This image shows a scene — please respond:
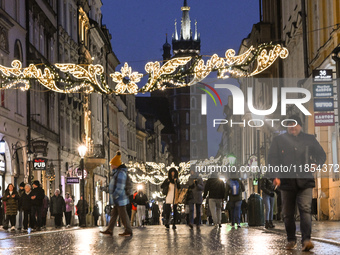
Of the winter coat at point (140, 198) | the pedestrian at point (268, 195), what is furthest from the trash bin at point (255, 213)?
the winter coat at point (140, 198)

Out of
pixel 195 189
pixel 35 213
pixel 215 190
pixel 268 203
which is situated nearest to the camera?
pixel 268 203

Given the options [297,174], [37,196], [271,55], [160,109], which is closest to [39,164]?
[37,196]

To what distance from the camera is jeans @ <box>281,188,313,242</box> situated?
12422mm

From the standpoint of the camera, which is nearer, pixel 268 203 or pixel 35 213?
pixel 268 203

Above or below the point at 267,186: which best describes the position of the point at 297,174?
above

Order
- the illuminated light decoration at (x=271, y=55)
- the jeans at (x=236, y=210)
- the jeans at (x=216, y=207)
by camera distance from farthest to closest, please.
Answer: the jeans at (x=236, y=210), the jeans at (x=216, y=207), the illuminated light decoration at (x=271, y=55)

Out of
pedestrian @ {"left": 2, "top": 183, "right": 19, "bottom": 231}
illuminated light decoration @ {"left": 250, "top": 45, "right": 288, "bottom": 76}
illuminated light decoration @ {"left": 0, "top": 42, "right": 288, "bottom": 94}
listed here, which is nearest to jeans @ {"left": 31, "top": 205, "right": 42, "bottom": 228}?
pedestrian @ {"left": 2, "top": 183, "right": 19, "bottom": 231}

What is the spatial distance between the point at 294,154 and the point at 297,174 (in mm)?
404

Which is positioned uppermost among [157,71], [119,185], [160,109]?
[160,109]

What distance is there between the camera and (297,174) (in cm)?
1252

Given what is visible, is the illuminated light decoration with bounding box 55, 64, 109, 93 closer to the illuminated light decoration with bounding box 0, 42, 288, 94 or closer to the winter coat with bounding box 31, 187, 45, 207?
the illuminated light decoration with bounding box 0, 42, 288, 94

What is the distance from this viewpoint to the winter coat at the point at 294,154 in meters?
12.6

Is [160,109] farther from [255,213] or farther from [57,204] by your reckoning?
[255,213]

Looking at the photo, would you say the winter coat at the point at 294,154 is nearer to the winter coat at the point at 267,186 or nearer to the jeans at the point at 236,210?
the winter coat at the point at 267,186
